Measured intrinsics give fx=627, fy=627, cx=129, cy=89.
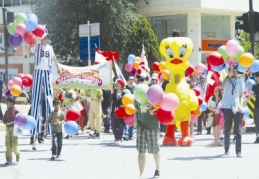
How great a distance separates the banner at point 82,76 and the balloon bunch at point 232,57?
647cm

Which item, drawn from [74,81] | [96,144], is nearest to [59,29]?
[74,81]

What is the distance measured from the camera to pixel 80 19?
38.9 metres

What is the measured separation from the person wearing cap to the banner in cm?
709

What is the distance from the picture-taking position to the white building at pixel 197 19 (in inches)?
1655

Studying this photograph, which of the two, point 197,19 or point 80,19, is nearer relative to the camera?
point 80,19

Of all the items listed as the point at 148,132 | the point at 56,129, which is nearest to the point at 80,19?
the point at 56,129

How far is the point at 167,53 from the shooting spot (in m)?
14.8

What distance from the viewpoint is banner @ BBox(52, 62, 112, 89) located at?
63.7 ft

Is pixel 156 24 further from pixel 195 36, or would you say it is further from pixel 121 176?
pixel 121 176

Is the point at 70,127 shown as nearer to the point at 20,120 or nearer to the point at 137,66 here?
the point at 20,120

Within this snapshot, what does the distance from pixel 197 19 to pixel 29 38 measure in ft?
97.2

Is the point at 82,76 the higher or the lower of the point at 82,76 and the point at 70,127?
the higher

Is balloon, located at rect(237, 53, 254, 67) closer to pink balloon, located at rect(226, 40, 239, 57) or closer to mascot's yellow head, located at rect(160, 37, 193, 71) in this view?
pink balloon, located at rect(226, 40, 239, 57)

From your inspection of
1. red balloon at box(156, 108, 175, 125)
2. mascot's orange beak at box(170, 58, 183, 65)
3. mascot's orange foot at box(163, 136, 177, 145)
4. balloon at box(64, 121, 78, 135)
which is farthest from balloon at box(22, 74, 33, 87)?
red balloon at box(156, 108, 175, 125)
